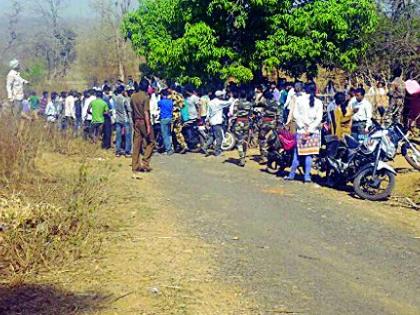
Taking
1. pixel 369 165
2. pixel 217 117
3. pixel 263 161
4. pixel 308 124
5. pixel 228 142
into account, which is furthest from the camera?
pixel 228 142

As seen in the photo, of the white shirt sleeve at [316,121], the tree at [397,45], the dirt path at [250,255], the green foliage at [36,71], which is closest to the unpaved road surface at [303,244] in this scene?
the dirt path at [250,255]

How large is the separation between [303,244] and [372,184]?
9.91 feet

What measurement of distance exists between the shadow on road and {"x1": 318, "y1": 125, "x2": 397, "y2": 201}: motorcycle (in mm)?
5520

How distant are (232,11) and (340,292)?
12.6 metres

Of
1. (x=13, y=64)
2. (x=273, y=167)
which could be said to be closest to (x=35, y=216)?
(x=273, y=167)

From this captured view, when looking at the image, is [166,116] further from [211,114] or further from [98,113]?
[98,113]

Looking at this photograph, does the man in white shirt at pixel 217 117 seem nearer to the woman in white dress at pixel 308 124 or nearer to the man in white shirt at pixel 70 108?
the woman in white dress at pixel 308 124

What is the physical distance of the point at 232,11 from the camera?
1709 cm

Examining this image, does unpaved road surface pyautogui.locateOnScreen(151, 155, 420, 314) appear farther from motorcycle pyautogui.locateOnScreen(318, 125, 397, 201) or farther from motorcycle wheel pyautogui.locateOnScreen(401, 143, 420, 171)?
motorcycle wheel pyautogui.locateOnScreen(401, 143, 420, 171)

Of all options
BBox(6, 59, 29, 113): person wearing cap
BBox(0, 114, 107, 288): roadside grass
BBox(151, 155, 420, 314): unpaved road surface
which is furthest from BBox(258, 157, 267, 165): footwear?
BBox(6, 59, 29, 113): person wearing cap

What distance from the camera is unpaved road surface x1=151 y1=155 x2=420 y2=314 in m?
5.56

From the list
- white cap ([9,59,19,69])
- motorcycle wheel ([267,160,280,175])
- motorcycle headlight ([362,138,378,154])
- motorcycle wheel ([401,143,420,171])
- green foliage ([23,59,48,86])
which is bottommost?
motorcycle wheel ([267,160,280,175])

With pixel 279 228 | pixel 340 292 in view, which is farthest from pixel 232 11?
pixel 340 292

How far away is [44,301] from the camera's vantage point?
5.43 m
